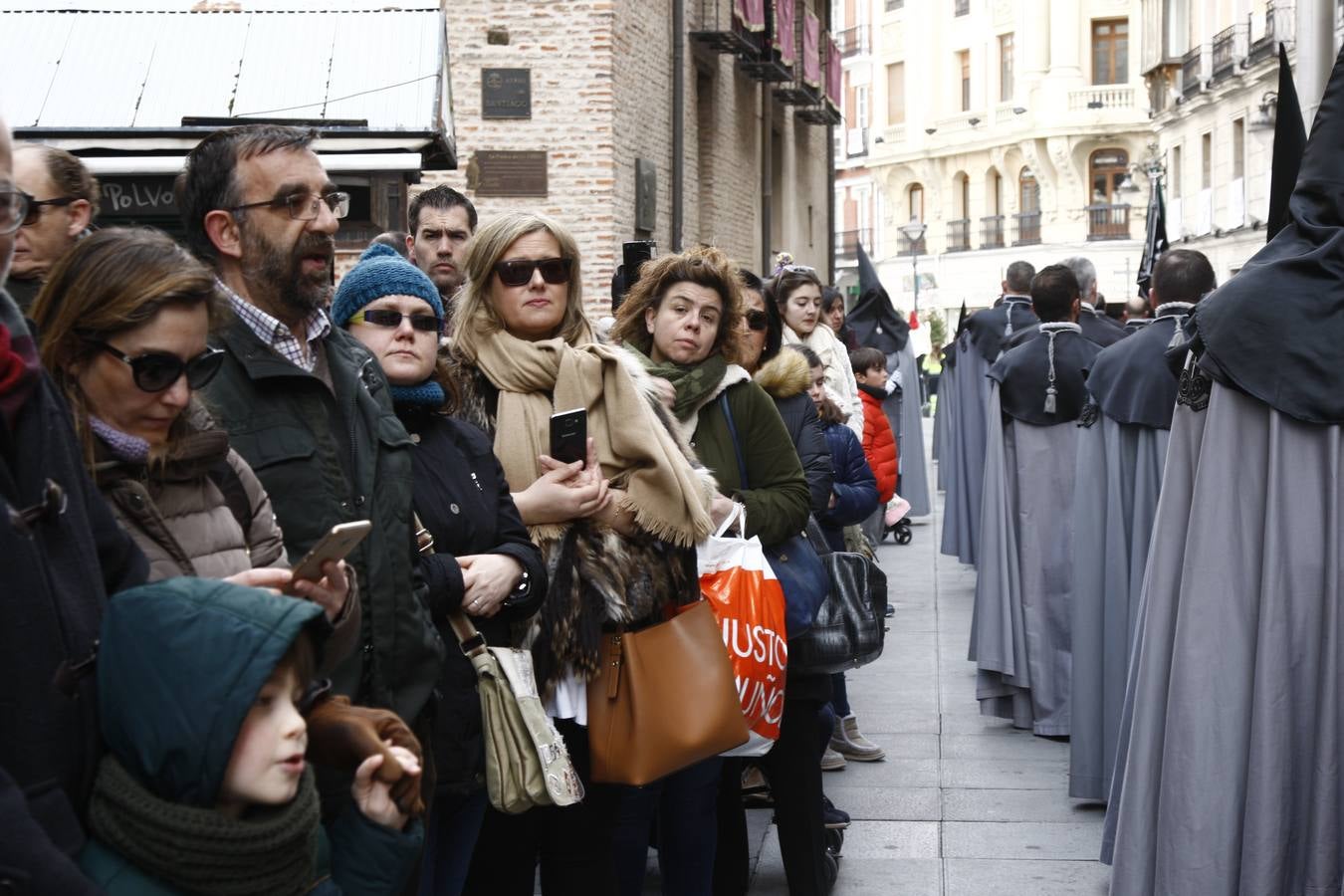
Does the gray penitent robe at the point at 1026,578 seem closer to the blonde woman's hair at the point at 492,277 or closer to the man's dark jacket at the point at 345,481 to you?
the blonde woman's hair at the point at 492,277

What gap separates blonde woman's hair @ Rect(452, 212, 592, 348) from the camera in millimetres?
4633

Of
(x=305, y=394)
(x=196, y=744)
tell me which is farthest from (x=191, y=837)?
(x=305, y=394)

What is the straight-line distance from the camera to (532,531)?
442 cm

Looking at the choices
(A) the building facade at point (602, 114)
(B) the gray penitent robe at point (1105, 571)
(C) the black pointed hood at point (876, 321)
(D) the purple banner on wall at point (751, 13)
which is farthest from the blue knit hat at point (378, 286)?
(D) the purple banner on wall at point (751, 13)

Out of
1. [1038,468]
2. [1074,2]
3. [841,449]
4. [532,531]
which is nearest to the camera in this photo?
[532,531]

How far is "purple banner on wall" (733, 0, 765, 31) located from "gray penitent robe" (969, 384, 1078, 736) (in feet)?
42.9

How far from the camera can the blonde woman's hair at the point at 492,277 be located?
182 inches

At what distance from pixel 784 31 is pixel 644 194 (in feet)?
26.2

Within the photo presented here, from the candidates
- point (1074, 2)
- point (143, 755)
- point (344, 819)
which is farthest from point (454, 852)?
point (1074, 2)

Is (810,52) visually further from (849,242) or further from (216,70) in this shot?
(849,242)

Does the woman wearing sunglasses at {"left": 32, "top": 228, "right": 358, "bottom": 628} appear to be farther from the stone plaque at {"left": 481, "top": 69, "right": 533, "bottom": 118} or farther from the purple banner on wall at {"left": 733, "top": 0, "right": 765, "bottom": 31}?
the purple banner on wall at {"left": 733, "top": 0, "right": 765, "bottom": 31}

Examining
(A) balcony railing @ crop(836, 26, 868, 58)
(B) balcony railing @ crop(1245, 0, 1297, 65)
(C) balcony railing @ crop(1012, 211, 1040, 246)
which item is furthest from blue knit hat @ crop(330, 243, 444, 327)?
(A) balcony railing @ crop(836, 26, 868, 58)

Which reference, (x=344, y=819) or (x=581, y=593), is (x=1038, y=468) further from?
(x=344, y=819)

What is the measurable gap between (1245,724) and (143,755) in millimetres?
3033
